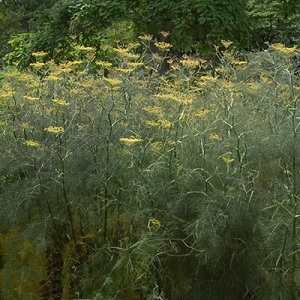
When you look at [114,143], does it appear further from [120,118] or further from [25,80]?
[25,80]

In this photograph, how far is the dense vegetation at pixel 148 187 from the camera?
366 cm

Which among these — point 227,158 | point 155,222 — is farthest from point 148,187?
point 227,158

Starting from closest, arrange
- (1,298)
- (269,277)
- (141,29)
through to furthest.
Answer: (269,277) → (1,298) → (141,29)

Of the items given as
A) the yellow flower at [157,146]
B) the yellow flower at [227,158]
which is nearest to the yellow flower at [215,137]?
the yellow flower at [227,158]

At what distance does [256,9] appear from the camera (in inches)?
497

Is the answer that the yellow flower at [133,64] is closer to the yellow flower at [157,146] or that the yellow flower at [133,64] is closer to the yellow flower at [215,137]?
the yellow flower at [157,146]

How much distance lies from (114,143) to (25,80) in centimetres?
95

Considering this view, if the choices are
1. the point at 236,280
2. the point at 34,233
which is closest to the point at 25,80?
the point at 34,233

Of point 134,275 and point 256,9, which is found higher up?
point 134,275

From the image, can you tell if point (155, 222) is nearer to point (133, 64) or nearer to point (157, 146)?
point (157, 146)

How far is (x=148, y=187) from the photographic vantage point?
12.5 ft

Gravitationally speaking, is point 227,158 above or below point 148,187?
above

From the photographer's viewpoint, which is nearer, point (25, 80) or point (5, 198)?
point (5, 198)

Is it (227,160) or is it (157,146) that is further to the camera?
(157,146)
